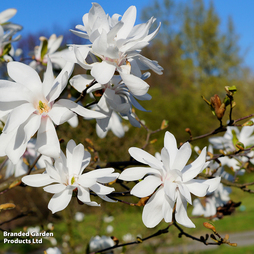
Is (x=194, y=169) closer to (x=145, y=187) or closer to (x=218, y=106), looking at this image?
(x=145, y=187)

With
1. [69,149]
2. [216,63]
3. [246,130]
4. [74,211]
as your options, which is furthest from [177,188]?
[216,63]

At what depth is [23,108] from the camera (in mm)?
561

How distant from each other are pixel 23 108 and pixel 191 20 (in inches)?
624

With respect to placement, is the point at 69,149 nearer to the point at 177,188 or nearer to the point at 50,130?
the point at 50,130

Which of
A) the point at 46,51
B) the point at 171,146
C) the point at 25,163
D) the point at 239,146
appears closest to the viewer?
the point at 171,146

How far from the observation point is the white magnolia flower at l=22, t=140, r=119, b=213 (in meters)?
0.57

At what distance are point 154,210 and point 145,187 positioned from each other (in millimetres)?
68

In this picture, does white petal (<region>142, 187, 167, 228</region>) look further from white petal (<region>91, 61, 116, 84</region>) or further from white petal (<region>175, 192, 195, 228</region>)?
white petal (<region>91, 61, 116, 84</region>)

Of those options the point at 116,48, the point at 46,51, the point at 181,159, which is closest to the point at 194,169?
the point at 181,159

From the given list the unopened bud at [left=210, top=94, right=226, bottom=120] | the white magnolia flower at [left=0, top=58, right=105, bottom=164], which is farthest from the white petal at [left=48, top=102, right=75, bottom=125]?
the unopened bud at [left=210, top=94, right=226, bottom=120]

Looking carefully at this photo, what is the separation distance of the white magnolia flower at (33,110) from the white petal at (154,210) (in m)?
0.23

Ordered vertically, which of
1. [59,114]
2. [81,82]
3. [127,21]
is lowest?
[59,114]

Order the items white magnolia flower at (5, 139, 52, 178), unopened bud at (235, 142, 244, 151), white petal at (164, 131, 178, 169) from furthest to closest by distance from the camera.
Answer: white magnolia flower at (5, 139, 52, 178) < unopened bud at (235, 142, 244, 151) < white petal at (164, 131, 178, 169)

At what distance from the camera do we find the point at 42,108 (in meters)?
0.59
